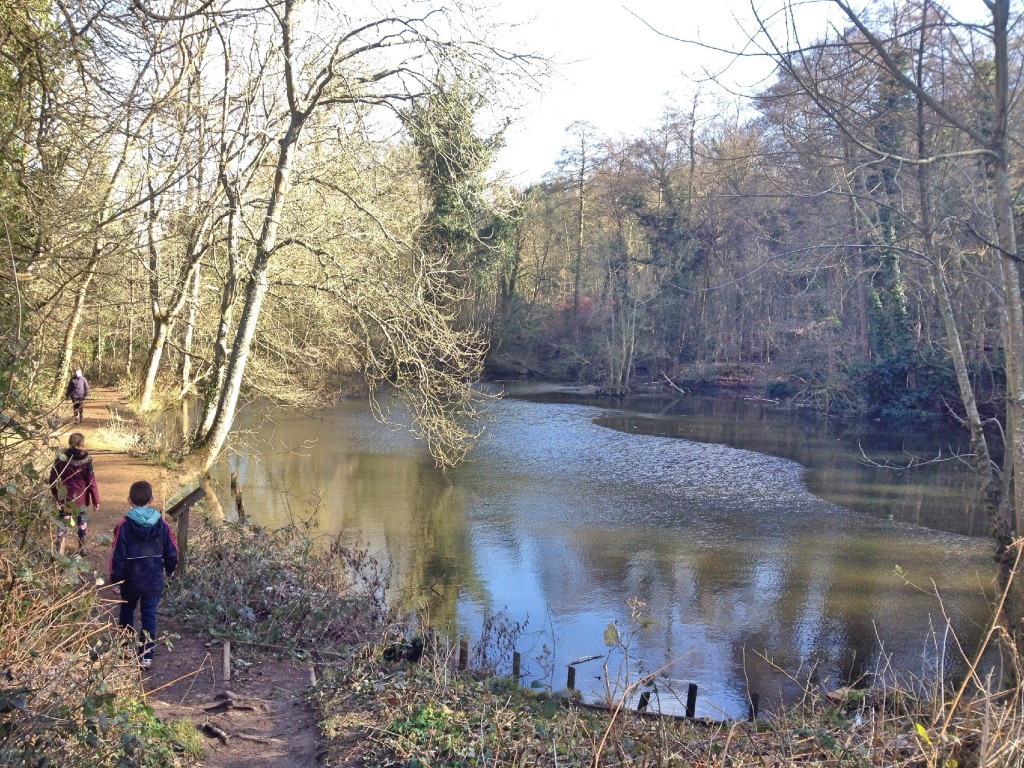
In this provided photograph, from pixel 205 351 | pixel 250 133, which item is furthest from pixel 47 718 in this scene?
pixel 205 351

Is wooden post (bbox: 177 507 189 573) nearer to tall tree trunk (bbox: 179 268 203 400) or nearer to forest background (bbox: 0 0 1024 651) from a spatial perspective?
forest background (bbox: 0 0 1024 651)

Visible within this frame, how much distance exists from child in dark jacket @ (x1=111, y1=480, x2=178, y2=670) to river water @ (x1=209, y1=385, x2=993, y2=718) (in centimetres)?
314

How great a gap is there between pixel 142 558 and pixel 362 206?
20.8 ft

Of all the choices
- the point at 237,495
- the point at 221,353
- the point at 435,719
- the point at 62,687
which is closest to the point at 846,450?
the point at 237,495

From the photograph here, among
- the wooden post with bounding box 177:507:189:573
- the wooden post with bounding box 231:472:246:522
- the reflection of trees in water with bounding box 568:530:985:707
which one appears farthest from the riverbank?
the wooden post with bounding box 231:472:246:522

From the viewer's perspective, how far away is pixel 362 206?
10.4 m

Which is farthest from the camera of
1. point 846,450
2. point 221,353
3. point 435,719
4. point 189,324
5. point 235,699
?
point 846,450

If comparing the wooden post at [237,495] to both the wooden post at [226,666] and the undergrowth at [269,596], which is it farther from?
the wooden post at [226,666]

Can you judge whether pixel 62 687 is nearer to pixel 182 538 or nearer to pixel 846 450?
pixel 182 538

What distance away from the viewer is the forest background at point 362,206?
597 centimetres

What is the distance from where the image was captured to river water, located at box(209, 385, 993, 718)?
29.8ft

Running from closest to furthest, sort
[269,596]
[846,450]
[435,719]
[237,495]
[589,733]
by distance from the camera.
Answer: [589,733] < [435,719] < [269,596] < [237,495] < [846,450]

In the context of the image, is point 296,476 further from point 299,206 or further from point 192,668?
point 192,668

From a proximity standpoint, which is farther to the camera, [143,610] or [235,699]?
[143,610]
